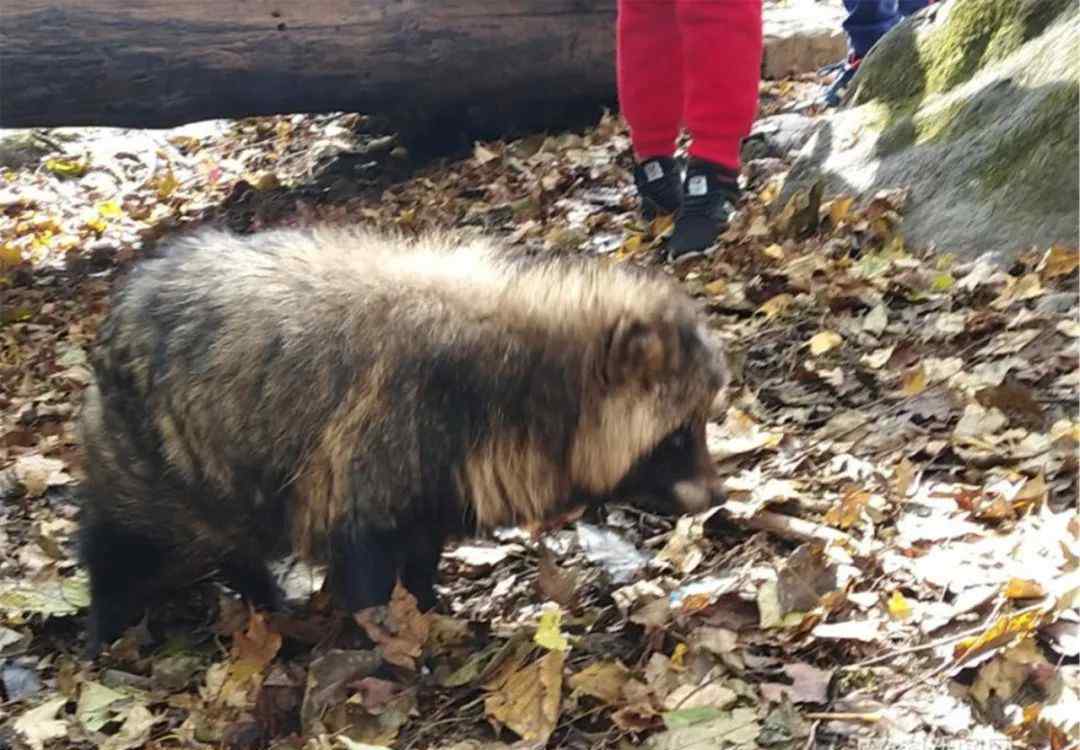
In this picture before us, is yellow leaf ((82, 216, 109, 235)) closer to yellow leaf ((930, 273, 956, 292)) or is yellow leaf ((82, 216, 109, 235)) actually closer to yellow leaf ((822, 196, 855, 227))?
yellow leaf ((822, 196, 855, 227))

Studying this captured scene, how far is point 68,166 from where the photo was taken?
10242 mm

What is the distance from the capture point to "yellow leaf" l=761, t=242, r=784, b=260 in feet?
17.7

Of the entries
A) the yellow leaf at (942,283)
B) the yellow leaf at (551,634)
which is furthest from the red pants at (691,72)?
the yellow leaf at (551,634)

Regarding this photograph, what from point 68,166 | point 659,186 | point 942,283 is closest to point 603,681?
point 942,283

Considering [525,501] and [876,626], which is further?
[525,501]

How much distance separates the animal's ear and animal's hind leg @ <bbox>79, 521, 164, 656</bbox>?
162 cm

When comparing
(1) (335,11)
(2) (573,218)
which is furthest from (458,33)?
(2) (573,218)

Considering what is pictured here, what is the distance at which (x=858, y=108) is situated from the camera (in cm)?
631

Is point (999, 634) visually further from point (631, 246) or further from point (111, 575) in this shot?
point (631, 246)

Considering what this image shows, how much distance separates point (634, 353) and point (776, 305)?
192 cm

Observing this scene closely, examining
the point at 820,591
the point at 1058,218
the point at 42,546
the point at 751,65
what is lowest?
the point at 42,546

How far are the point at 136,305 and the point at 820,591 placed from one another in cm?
203

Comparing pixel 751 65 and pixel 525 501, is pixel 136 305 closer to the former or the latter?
pixel 525 501

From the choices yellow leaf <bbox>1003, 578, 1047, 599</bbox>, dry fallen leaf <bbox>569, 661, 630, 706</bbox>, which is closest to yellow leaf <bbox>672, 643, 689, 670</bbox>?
dry fallen leaf <bbox>569, 661, 630, 706</bbox>
